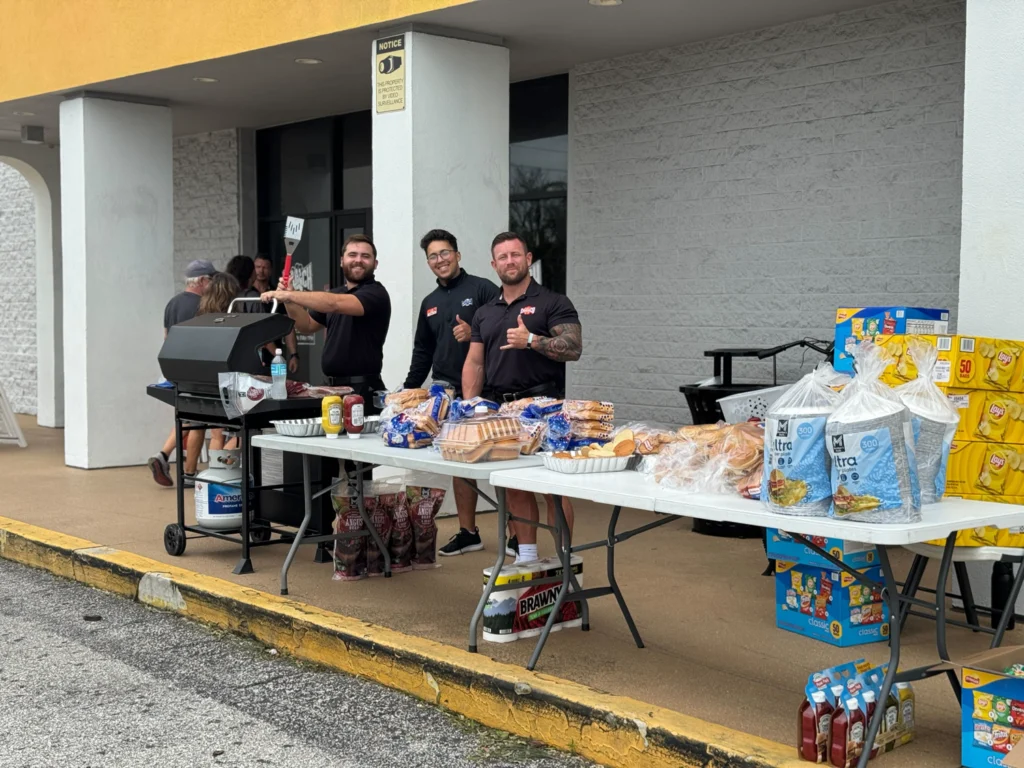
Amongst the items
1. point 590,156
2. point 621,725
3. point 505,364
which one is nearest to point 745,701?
point 621,725

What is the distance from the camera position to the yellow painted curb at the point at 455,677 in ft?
13.6

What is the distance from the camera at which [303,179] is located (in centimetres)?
1327

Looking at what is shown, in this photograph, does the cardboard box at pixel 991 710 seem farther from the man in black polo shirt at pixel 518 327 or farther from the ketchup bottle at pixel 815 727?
the man in black polo shirt at pixel 518 327

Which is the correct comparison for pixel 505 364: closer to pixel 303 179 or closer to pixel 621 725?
pixel 621 725

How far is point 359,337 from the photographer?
24.0ft

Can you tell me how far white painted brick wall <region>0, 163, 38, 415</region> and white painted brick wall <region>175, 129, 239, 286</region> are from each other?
3.44 metres

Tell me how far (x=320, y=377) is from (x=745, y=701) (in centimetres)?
912

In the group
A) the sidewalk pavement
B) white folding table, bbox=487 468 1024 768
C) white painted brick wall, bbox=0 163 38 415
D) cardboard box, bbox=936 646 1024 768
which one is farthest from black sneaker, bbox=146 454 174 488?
white painted brick wall, bbox=0 163 38 415

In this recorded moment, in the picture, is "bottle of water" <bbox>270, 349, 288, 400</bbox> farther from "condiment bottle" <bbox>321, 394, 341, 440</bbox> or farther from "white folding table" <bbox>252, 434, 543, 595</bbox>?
"condiment bottle" <bbox>321, 394, 341, 440</bbox>

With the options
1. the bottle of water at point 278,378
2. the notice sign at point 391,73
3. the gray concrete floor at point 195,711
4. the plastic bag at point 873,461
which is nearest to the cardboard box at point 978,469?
the plastic bag at point 873,461

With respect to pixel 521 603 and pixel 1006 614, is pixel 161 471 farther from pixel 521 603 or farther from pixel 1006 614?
pixel 1006 614

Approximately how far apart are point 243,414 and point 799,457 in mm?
3651

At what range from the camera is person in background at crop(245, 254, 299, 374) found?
8.04 m

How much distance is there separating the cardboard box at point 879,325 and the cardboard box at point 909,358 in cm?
39
